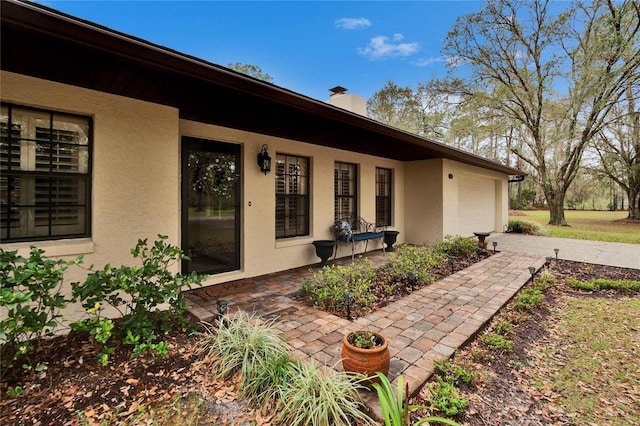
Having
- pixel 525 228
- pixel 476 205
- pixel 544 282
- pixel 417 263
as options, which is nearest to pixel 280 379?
pixel 417 263

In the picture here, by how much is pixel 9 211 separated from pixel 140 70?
1998 mm

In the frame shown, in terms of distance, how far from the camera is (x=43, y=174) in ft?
10.4

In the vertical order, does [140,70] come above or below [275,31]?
below

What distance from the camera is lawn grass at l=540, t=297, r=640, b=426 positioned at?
7.07 feet

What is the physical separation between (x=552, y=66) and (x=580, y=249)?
31.9 ft

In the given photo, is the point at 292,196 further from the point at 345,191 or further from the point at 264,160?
the point at 345,191

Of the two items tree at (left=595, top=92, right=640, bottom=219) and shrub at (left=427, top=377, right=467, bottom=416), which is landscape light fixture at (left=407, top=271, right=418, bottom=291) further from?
tree at (left=595, top=92, right=640, bottom=219)

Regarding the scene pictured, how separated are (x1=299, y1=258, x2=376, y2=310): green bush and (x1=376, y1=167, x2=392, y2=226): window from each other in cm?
389

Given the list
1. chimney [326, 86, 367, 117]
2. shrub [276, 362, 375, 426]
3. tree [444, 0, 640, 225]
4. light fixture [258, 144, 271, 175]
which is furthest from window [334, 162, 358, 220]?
tree [444, 0, 640, 225]

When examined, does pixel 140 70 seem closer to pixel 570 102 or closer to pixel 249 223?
pixel 249 223

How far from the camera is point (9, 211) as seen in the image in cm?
301

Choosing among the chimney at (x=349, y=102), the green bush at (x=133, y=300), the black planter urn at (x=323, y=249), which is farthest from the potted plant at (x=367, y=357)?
the chimney at (x=349, y=102)

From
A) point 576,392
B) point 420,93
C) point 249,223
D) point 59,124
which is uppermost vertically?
point 420,93

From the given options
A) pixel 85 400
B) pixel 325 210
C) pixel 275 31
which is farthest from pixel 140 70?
pixel 275 31
